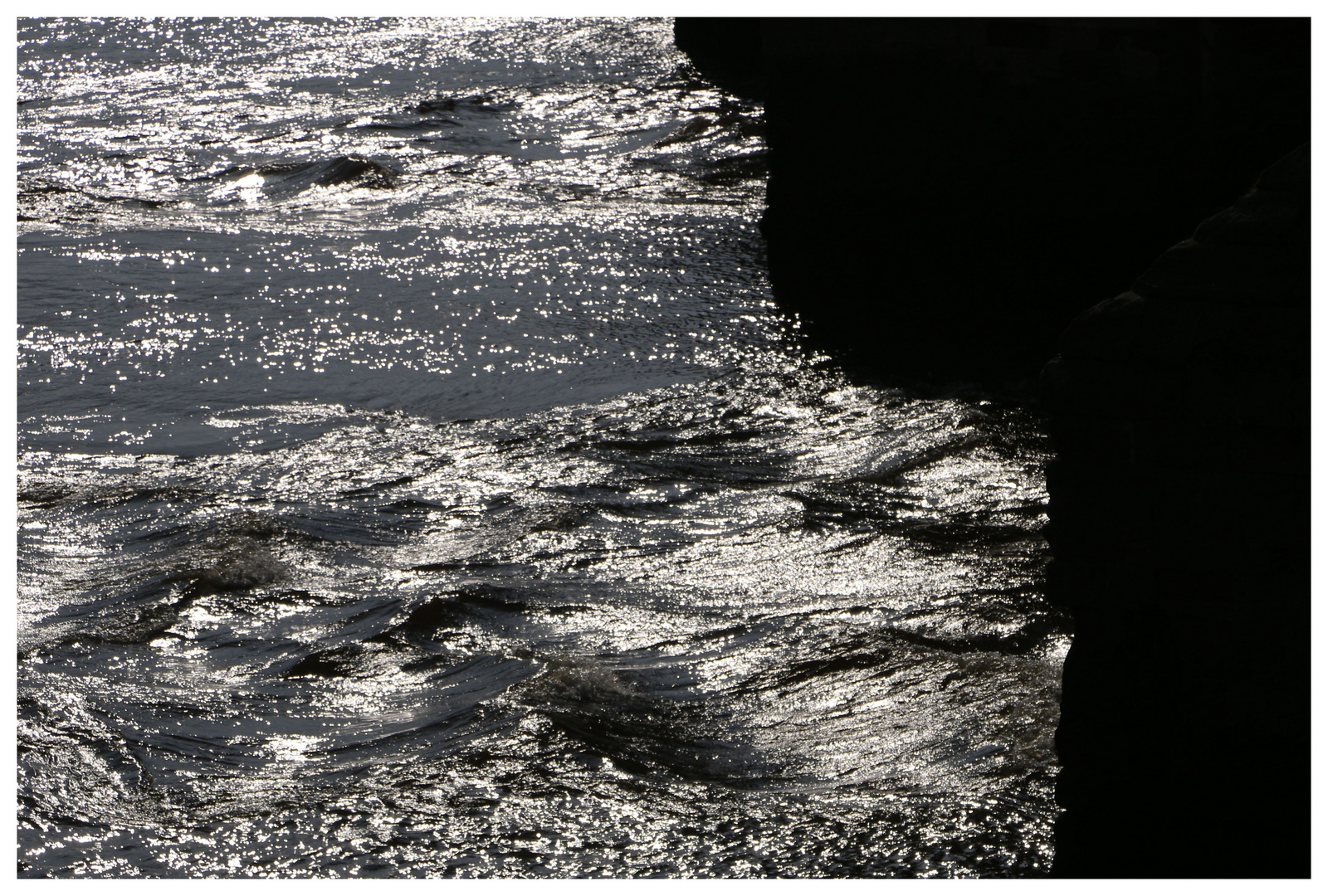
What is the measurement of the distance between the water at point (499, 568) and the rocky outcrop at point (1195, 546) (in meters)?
0.50

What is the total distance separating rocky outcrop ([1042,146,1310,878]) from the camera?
11.7 feet

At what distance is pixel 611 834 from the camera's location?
450cm

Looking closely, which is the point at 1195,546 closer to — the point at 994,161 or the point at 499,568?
the point at 499,568

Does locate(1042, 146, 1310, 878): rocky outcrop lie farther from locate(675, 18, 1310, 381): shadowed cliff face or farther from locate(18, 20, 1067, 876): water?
locate(675, 18, 1310, 381): shadowed cliff face

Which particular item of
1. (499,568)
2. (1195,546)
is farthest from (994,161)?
(1195,546)

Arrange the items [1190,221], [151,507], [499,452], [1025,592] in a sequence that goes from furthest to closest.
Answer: [1190,221], [499,452], [151,507], [1025,592]

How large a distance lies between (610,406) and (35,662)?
3.85 m

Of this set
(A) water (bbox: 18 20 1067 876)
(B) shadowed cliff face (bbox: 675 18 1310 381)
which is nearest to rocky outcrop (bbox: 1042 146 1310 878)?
(A) water (bbox: 18 20 1067 876)

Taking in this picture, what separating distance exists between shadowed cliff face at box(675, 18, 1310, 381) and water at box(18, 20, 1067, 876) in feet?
2.30

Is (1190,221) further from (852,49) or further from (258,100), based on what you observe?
(258,100)

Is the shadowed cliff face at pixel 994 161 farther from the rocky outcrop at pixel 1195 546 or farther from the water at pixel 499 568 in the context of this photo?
the rocky outcrop at pixel 1195 546

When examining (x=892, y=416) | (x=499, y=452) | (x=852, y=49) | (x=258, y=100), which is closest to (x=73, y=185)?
(x=258, y=100)

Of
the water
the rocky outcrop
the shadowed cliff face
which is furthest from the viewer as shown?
the shadowed cliff face

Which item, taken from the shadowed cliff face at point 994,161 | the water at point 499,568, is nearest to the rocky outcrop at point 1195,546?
the water at point 499,568
